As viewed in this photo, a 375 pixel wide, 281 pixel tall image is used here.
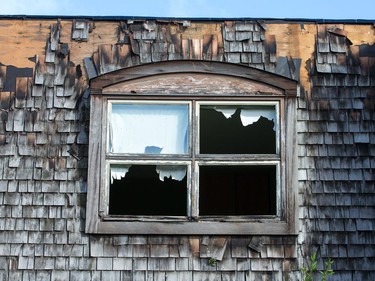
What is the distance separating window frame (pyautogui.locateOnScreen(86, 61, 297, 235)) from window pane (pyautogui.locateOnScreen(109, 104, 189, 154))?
83mm

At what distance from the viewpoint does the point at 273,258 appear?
21.3 ft

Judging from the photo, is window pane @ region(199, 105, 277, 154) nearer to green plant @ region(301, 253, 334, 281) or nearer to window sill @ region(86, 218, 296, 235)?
window sill @ region(86, 218, 296, 235)

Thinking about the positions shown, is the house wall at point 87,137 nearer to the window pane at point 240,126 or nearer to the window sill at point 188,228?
the window sill at point 188,228

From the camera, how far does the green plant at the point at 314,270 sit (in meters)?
6.15

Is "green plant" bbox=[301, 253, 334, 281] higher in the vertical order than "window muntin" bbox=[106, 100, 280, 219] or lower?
lower

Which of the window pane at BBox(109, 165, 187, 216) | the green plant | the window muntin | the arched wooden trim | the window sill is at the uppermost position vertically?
the arched wooden trim

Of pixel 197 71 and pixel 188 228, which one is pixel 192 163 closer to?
pixel 188 228

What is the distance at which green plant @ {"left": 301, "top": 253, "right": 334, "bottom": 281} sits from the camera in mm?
6148

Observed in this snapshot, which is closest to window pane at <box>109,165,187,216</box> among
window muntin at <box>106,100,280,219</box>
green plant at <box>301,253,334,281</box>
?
window muntin at <box>106,100,280,219</box>

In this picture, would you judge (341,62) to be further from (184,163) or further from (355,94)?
(184,163)

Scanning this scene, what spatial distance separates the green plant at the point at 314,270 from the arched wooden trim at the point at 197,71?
1696mm

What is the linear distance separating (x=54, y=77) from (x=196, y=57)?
1500 millimetres

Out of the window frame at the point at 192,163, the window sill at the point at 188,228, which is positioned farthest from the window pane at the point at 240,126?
the window sill at the point at 188,228

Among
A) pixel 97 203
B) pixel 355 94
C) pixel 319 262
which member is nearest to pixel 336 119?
pixel 355 94
